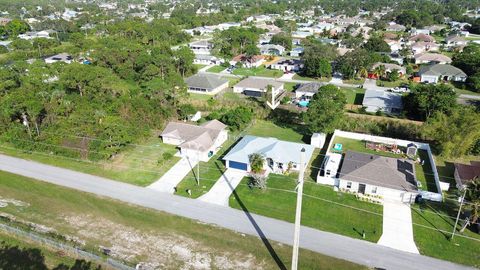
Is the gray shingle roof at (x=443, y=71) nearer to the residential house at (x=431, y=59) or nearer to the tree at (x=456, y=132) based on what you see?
the residential house at (x=431, y=59)

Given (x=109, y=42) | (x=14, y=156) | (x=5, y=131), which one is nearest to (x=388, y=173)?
(x=14, y=156)

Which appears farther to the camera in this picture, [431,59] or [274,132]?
[431,59]

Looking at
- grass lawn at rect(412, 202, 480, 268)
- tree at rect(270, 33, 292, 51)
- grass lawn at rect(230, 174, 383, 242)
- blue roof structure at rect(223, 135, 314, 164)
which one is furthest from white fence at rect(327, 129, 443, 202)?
tree at rect(270, 33, 292, 51)

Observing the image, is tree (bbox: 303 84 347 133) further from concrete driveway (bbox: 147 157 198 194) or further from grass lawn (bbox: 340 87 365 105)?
grass lawn (bbox: 340 87 365 105)

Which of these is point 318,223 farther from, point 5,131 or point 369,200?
→ point 5,131

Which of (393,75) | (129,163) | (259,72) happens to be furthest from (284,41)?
(129,163)

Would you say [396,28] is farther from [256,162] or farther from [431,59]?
[256,162]
